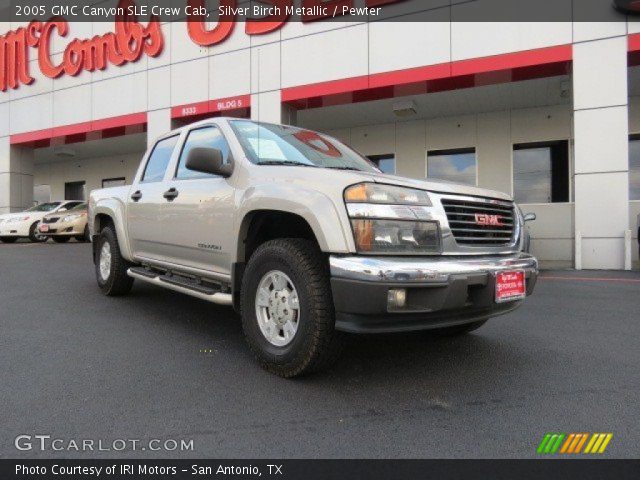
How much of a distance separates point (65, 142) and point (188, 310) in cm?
Answer: 1547

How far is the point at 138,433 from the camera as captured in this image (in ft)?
7.29

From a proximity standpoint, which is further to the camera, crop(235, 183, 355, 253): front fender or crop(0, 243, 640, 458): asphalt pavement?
crop(235, 183, 355, 253): front fender

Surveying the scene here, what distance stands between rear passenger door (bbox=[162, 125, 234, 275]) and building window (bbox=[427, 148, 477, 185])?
→ 1060 cm

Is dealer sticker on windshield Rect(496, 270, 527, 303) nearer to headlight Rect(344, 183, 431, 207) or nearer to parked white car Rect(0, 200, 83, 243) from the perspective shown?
headlight Rect(344, 183, 431, 207)

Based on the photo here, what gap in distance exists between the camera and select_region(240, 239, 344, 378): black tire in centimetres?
261

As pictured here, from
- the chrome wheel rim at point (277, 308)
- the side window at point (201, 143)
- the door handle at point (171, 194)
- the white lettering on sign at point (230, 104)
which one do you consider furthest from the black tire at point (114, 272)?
the white lettering on sign at point (230, 104)

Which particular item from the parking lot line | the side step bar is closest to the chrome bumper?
the side step bar

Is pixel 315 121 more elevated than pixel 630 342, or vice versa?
pixel 315 121

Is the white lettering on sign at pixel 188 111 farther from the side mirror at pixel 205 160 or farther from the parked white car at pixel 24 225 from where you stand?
the side mirror at pixel 205 160

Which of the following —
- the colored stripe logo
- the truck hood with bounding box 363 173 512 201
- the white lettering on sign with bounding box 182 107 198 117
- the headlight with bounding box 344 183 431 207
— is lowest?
the colored stripe logo

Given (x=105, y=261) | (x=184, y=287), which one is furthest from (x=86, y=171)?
(x=184, y=287)

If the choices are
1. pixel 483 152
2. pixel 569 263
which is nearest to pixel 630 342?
pixel 569 263

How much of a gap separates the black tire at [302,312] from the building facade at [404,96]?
5.43m
